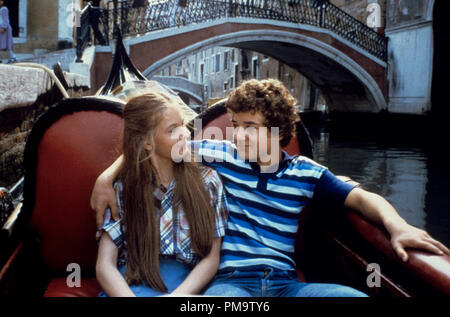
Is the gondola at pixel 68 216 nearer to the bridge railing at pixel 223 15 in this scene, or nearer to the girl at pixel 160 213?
the girl at pixel 160 213

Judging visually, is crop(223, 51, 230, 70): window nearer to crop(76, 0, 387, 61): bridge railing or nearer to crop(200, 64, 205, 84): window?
crop(200, 64, 205, 84): window

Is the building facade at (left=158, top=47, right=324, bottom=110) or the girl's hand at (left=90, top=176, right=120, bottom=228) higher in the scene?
the building facade at (left=158, top=47, right=324, bottom=110)

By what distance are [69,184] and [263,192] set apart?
1.24 feet

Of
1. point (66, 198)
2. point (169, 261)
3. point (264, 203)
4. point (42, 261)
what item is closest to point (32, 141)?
point (66, 198)

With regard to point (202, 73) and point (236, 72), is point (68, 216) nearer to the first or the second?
point (236, 72)

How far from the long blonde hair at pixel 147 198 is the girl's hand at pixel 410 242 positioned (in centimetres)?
29

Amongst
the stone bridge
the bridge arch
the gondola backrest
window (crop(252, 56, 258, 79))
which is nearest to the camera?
the gondola backrest

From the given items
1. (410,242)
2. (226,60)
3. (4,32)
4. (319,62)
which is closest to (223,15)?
(319,62)

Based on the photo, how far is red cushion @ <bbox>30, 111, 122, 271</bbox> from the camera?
2.76 feet

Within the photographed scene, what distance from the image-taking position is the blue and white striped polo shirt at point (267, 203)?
75 centimetres

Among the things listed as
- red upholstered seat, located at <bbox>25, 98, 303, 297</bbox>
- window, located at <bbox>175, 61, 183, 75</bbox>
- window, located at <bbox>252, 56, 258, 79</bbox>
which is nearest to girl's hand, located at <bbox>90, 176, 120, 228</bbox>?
red upholstered seat, located at <bbox>25, 98, 303, 297</bbox>

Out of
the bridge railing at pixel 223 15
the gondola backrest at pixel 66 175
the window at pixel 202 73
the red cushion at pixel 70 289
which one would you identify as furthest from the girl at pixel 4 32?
the window at pixel 202 73

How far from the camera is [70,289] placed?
79cm

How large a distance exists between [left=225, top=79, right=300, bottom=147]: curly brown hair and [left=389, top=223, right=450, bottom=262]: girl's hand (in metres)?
0.28
